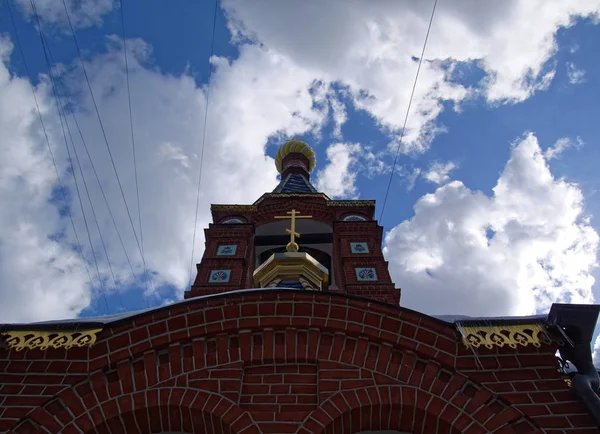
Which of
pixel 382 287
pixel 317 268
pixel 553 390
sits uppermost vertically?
pixel 382 287

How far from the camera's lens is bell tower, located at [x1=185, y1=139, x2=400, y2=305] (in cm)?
1102

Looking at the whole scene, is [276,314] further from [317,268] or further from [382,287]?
[382,287]

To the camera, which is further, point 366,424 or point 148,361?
point 148,361

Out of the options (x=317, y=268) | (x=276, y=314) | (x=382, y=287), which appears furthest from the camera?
(x=382, y=287)

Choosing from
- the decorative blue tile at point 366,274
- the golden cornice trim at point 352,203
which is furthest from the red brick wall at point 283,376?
the golden cornice trim at point 352,203

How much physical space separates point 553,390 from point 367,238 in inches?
326

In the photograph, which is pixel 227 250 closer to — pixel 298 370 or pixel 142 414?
pixel 298 370

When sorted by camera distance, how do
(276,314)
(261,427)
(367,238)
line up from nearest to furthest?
(261,427) < (276,314) < (367,238)

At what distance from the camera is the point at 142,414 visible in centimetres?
469

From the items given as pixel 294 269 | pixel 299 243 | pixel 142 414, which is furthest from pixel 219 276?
pixel 142 414

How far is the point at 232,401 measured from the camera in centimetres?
468

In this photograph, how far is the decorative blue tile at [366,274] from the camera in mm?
11262

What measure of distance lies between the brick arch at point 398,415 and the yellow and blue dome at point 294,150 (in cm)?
1925

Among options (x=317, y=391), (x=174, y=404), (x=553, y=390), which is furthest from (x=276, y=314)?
(x=553, y=390)
